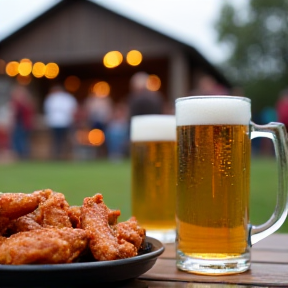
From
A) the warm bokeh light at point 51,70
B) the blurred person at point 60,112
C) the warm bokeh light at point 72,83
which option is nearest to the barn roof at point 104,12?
the warm bokeh light at point 51,70

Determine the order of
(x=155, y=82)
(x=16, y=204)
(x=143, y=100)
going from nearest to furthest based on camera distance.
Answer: (x=16, y=204) → (x=143, y=100) → (x=155, y=82)

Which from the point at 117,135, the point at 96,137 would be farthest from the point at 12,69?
the point at 117,135

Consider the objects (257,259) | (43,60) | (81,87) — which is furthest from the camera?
(81,87)

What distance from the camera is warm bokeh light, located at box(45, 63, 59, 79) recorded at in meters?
19.2

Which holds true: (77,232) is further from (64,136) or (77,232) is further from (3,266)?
(64,136)

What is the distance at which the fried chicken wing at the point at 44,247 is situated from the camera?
1.06 meters

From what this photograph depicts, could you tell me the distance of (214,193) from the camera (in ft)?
4.46

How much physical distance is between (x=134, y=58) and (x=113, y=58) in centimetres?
76

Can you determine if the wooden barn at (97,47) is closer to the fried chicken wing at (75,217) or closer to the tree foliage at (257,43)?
the fried chicken wing at (75,217)

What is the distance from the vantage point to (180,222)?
141 cm

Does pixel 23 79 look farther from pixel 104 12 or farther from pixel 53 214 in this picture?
pixel 53 214

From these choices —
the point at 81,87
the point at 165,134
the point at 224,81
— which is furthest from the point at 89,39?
the point at 165,134

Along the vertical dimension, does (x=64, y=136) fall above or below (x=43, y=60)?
below

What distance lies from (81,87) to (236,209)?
19247 millimetres
